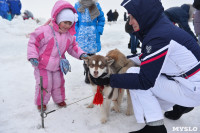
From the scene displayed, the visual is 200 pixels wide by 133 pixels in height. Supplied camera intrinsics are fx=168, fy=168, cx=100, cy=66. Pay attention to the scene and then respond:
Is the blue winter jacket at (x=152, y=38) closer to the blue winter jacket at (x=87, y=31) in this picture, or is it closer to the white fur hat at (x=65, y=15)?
the white fur hat at (x=65, y=15)

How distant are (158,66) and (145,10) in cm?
63

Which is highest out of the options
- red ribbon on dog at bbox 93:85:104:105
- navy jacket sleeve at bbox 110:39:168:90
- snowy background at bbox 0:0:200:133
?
navy jacket sleeve at bbox 110:39:168:90

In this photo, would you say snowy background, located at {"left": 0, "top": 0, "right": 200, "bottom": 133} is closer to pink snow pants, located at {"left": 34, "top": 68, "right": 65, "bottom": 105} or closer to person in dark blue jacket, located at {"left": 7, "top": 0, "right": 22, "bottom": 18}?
pink snow pants, located at {"left": 34, "top": 68, "right": 65, "bottom": 105}

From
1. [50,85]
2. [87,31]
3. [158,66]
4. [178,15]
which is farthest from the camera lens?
[87,31]

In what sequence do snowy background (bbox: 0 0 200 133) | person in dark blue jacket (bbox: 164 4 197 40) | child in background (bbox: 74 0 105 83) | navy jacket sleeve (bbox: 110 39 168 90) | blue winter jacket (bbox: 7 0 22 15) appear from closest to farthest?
navy jacket sleeve (bbox: 110 39 168 90) < snowy background (bbox: 0 0 200 133) < person in dark blue jacket (bbox: 164 4 197 40) < child in background (bbox: 74 0 105 83) < blue winter jacket (bbox: 7 0 22 15)

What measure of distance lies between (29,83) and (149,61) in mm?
3470

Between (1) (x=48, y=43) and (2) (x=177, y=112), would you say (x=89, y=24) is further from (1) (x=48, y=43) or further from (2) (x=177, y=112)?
(2) (x=177, y=112)

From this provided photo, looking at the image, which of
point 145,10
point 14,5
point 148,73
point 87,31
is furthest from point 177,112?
point 14,5

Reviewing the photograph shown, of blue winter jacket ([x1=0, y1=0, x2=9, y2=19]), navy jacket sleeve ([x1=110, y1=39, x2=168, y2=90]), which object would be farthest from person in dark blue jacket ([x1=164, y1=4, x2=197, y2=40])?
blue winter jacket ([x1=0, y1=0, x2=9, y2=19])

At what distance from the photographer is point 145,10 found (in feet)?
6.07

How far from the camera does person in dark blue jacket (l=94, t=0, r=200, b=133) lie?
183cm

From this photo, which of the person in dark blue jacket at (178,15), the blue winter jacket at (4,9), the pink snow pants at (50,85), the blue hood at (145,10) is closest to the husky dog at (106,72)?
the pink snow pants at (50,85)

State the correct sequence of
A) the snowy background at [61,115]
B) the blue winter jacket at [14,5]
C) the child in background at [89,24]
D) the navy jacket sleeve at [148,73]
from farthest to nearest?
1. the blue winter jacket at [14,5]
2. the child in background at [89,24]
3. the snowy background at [61,115]
4. the navy jacket sleeve at [148,73]

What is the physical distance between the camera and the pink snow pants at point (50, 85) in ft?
9.74
